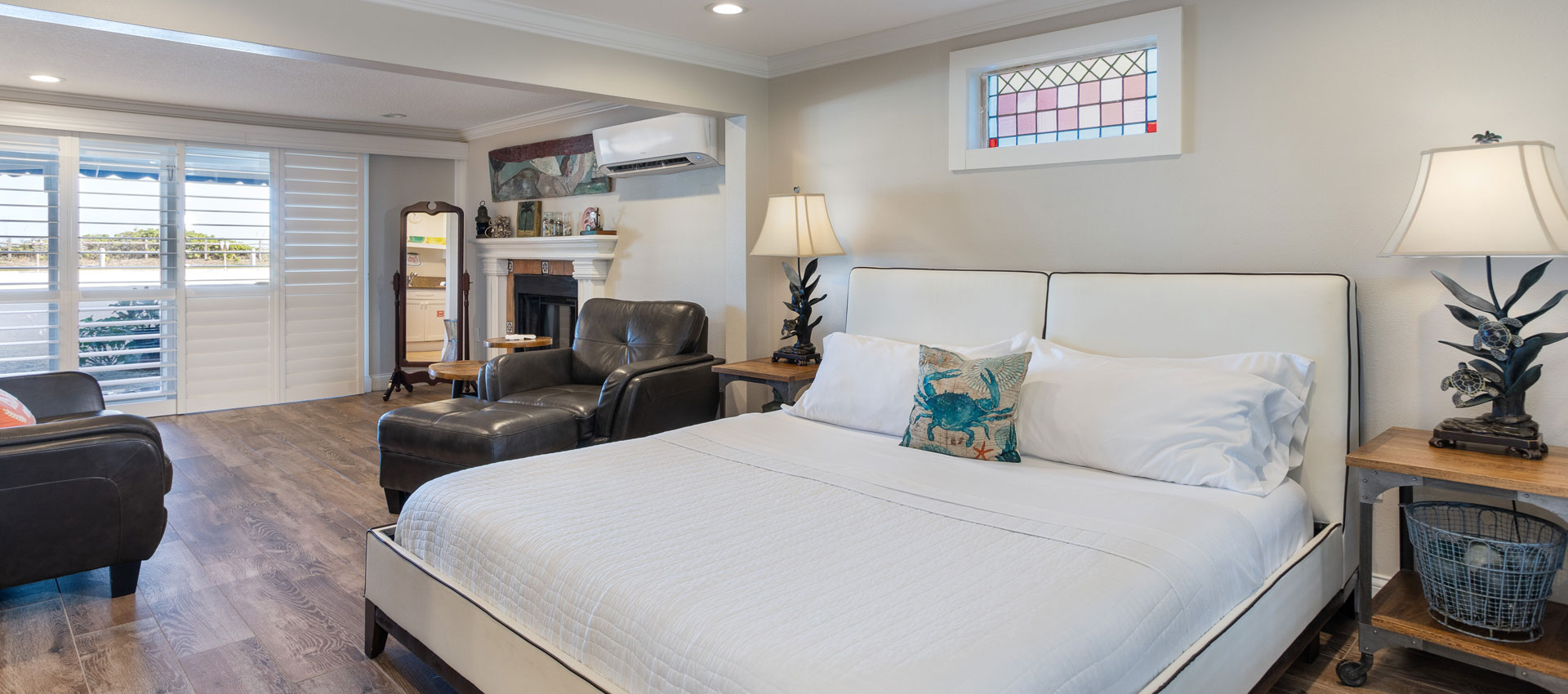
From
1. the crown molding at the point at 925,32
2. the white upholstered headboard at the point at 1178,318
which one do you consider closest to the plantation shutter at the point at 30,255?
the crown molding at the point at 925,32

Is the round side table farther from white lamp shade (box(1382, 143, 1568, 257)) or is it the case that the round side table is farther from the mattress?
white lamp shade (box(1382, 143, 1568, 257))

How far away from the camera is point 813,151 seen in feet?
14.1

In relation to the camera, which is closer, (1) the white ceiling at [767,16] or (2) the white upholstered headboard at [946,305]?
(2) the white upholstered headboard at [946,305]

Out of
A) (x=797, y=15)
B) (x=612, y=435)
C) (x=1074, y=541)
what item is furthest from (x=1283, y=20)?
(x=612, y=435)

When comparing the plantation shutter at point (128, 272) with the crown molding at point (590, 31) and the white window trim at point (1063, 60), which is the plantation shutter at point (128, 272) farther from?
the white window trim at point (1063, 60)

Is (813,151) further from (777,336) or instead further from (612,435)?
(612,435)

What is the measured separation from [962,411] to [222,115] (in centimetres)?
587

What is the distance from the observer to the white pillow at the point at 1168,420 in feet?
7.72

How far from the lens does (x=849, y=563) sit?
1754 millimetres

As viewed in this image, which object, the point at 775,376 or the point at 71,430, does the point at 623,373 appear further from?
the point at 71,430

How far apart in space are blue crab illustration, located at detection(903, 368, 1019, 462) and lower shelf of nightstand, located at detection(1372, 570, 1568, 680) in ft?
3.36

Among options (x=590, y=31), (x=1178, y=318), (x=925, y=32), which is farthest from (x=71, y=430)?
(x=1178, y=318)

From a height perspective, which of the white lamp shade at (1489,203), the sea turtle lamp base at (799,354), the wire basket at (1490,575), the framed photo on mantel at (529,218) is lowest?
the wire basket at (1490,575)

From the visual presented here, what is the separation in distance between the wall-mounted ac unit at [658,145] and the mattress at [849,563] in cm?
246
